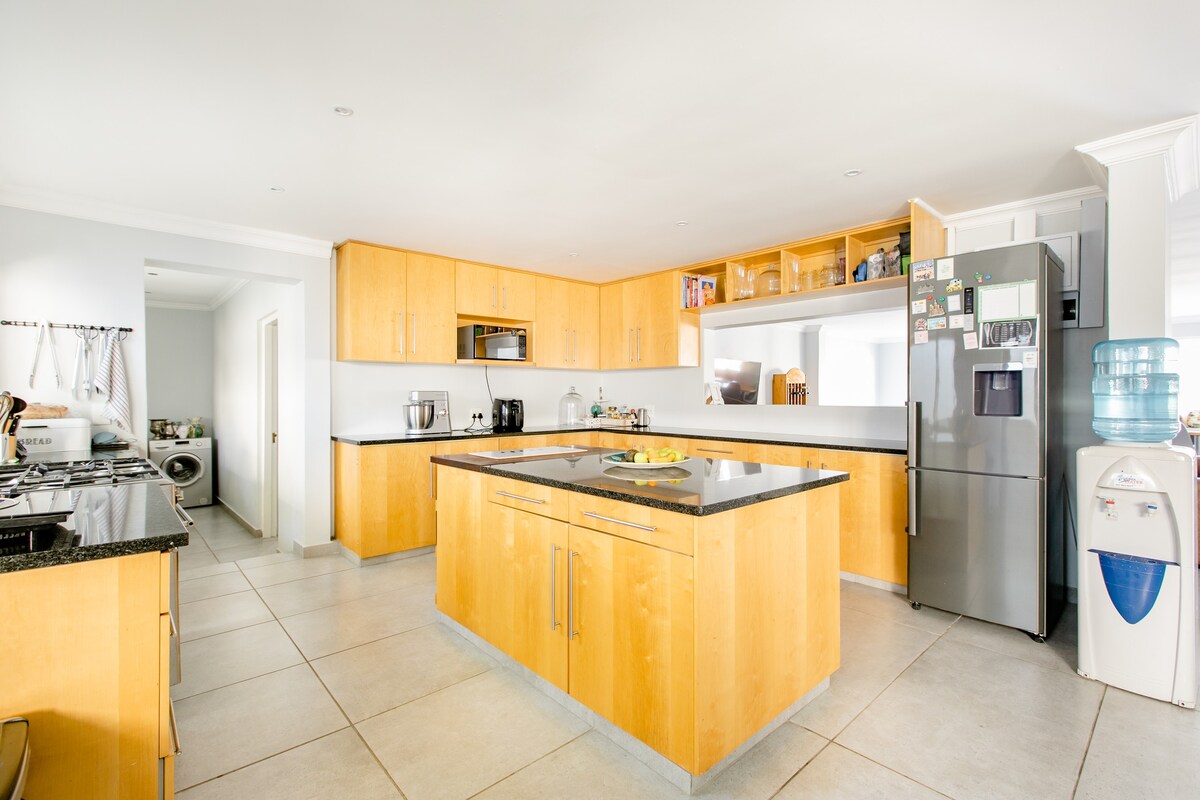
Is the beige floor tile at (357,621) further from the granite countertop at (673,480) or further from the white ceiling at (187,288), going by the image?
the white ceiling at (187,288)

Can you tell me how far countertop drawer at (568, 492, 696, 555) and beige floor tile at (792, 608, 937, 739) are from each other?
974 mm

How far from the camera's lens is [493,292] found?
4863 mm

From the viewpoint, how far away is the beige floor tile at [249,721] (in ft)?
6.12

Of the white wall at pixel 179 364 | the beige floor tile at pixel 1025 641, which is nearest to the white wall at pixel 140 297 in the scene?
the white wall at pixel 179 364

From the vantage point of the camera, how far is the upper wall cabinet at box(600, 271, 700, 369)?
4898 mm

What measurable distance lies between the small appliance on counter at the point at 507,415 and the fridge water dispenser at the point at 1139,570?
3.79m

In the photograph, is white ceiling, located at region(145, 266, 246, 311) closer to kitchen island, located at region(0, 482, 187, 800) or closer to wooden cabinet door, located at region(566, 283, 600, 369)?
wooden cabinet door, located at region(566, 283, 600, 369)

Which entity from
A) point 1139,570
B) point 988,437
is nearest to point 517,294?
point 988,437

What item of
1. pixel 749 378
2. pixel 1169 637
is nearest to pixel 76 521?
pixel 1169 637

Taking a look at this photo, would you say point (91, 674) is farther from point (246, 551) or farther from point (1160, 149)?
point (1160, 149)

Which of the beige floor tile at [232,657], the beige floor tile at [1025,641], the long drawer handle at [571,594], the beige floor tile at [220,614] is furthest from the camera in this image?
the beige floor tile at [220,614]

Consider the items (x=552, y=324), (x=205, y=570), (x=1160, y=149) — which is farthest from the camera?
(x=552, y=324)

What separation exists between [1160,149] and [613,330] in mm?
3831

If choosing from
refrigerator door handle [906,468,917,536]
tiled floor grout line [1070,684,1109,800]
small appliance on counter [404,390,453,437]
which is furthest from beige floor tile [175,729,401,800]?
refrigerator door handle [906,468,917,536]
